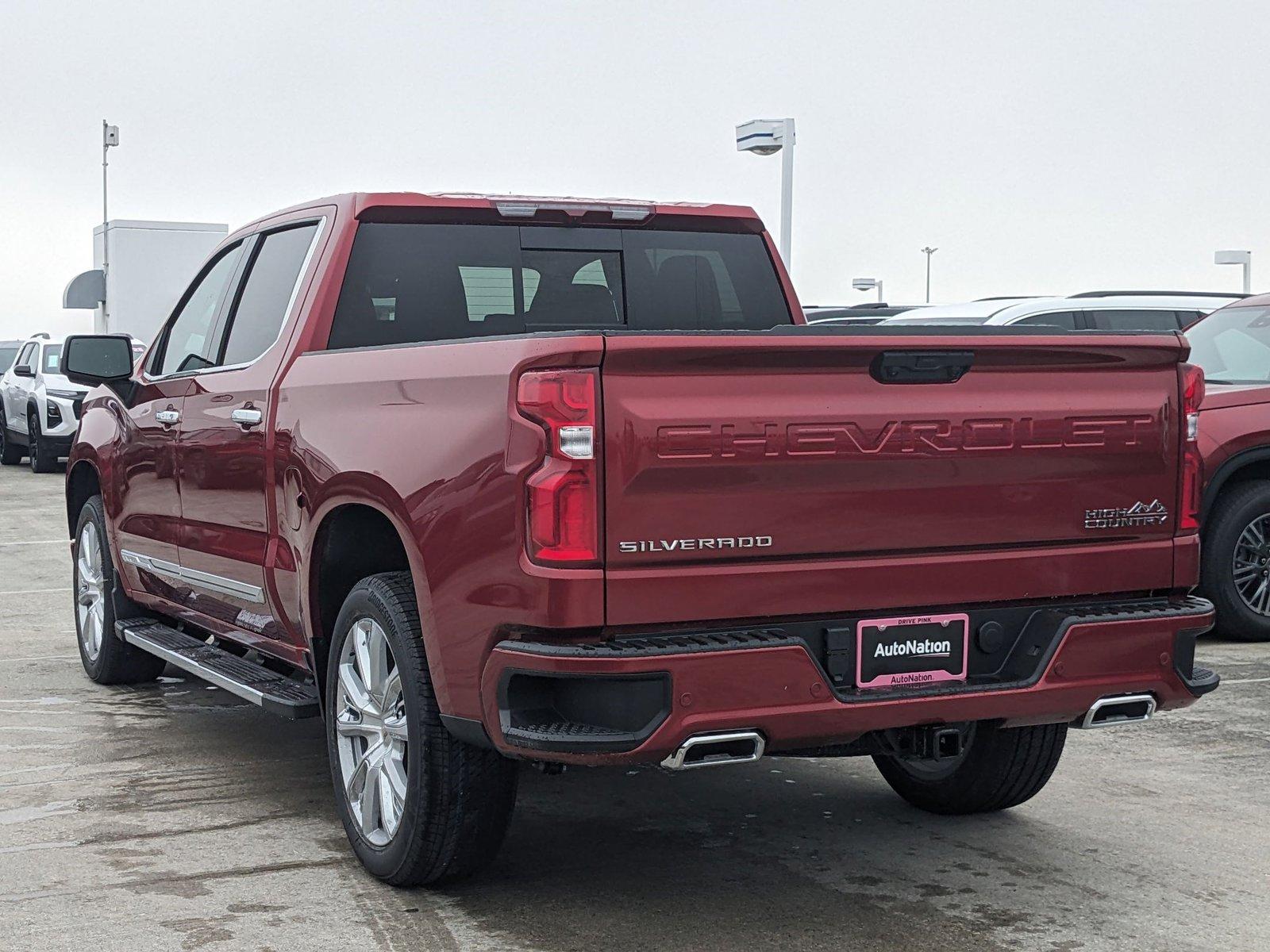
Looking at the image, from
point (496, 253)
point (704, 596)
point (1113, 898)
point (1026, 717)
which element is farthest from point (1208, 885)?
point (496, 253)

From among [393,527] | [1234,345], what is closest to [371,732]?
[393,527]

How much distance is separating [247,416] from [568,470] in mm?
2091

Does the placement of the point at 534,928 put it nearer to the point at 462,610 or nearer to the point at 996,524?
the point at 462,610

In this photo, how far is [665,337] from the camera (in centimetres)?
398

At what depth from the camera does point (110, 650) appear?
25.3 ft

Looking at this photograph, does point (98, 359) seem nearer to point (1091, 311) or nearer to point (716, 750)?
point (716, 750)

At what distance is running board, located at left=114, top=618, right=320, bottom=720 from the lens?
539 centimetres

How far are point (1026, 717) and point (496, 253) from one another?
2.50 metres

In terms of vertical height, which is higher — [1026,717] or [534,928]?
[1026,717]

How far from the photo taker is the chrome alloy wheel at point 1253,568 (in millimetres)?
9156

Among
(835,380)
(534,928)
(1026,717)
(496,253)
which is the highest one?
(496,253)

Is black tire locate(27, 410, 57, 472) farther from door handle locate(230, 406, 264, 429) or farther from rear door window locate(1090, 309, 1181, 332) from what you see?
door handle locate(230, 406, 264, 429)

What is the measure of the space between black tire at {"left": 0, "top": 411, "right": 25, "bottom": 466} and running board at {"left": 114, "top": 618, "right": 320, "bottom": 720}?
1966 centimetres

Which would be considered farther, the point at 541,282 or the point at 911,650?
the point at 541,282
